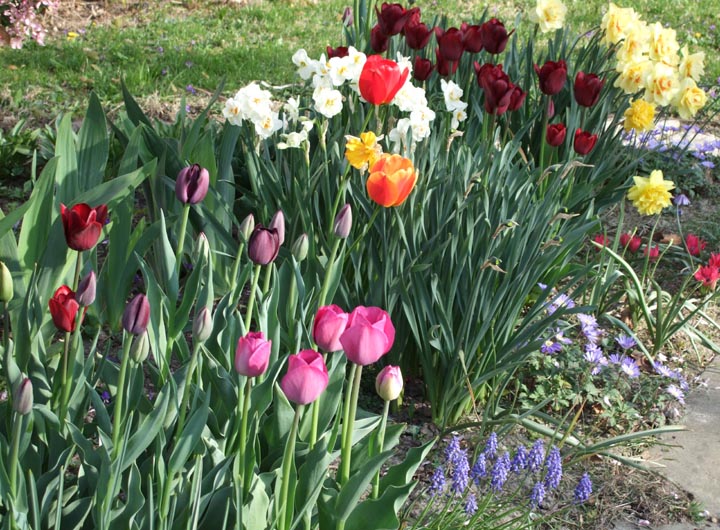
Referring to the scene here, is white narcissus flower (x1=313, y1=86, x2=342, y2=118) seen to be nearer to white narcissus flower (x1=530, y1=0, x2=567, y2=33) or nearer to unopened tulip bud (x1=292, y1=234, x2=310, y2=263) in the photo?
unopened tulip bud (x1=292, y1=234, x2=310, y2=263)

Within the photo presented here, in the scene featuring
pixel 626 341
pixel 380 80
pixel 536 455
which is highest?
pixel 380 80

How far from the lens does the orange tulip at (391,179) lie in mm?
1695

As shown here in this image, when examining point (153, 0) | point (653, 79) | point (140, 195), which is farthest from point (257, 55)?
point (653, 79)

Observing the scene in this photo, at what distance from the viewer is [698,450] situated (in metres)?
2.29

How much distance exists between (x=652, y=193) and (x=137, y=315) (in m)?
2.08

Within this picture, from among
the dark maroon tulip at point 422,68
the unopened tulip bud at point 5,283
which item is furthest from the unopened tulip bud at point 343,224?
the dark maroon tulip at point 422,68

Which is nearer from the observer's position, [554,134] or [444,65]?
[554,134]

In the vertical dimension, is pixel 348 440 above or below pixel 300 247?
below

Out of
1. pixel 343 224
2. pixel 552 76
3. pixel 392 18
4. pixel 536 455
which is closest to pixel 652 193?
pixel 552 76

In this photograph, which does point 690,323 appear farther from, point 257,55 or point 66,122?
point 257,55

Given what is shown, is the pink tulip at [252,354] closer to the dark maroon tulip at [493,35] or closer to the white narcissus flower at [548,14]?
the dark maroon tulip at [493,35]

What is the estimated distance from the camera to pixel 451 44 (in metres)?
2.74

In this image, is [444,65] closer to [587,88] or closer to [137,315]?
[587,88]

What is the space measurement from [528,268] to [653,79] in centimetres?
116
